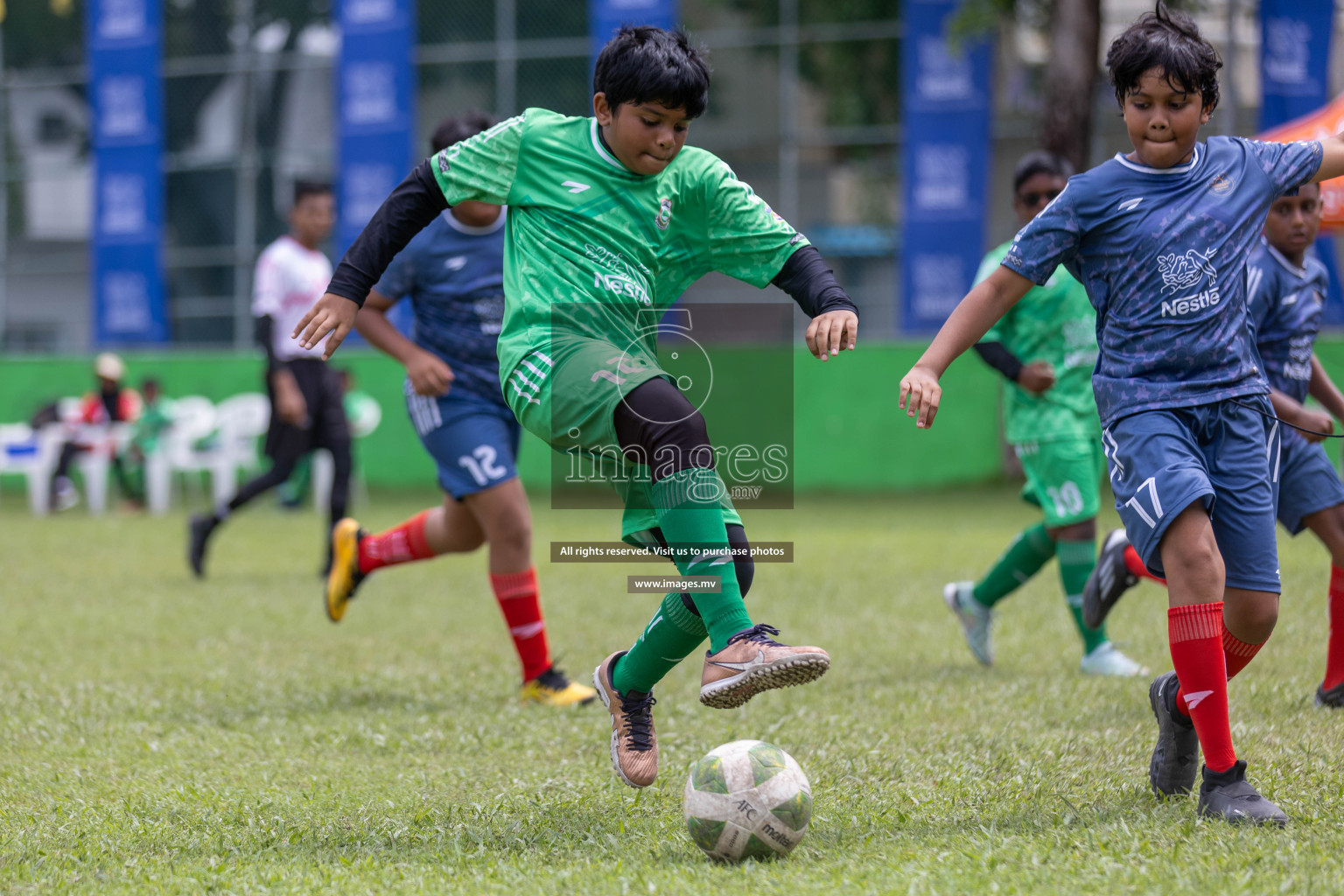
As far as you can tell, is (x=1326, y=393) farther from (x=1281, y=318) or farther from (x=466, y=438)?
(x=466, y=438)

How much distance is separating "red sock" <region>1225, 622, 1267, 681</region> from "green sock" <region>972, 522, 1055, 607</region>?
241cm

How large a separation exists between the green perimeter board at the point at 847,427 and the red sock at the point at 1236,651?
13223 mm

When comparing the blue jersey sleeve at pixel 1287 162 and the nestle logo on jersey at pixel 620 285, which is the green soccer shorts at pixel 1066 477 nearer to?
the blue jersey sleeve at pixel 1287 162

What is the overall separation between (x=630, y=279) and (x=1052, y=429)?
2848mm

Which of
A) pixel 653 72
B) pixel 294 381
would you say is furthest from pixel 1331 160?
pixel 294 381

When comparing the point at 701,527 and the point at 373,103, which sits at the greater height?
the point at 373,103

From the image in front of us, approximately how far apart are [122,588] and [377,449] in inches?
397

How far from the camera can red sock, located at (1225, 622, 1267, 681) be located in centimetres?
373

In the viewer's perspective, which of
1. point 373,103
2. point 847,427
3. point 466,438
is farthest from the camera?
point 373,103

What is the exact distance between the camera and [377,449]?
19.3 meters

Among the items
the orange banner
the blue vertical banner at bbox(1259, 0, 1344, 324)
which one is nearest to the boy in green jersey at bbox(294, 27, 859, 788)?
the orange banner

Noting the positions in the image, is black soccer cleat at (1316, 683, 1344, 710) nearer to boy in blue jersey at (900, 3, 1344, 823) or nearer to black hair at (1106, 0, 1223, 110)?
boy in blue jersey at (900, 3, 1344, 823)

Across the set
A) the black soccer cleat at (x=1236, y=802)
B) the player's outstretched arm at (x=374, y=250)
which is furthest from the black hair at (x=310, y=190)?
the black soccer cleat at (x=1236, y=802)

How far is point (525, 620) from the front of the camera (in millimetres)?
5559
